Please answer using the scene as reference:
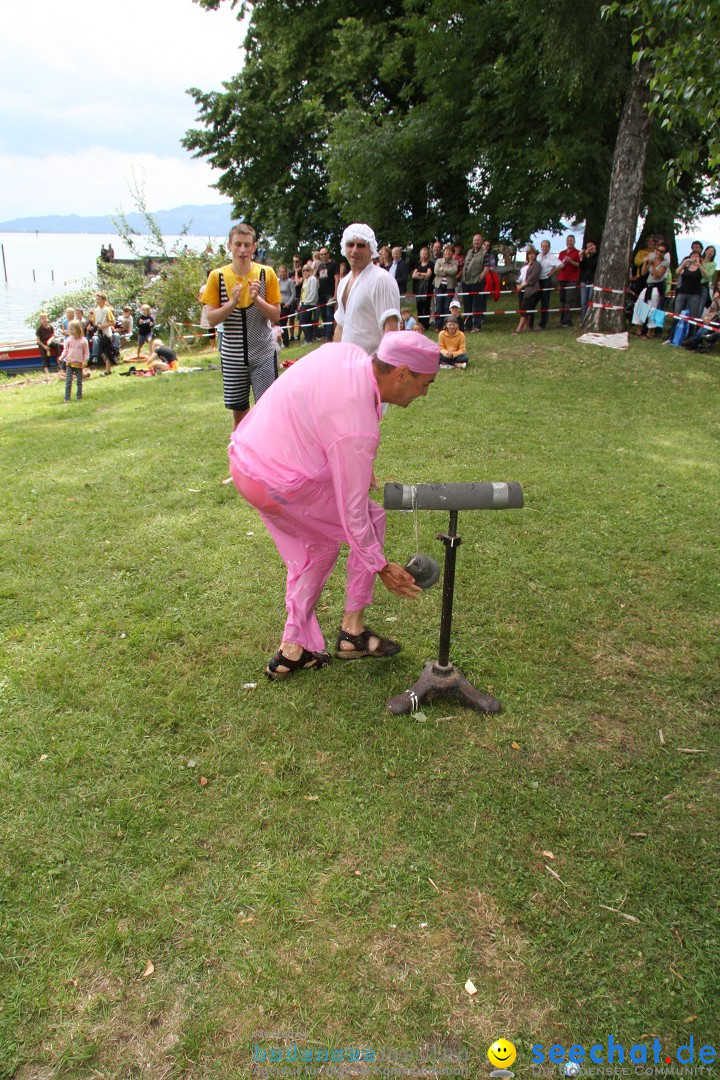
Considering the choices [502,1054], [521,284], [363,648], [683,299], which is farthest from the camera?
[521,284]

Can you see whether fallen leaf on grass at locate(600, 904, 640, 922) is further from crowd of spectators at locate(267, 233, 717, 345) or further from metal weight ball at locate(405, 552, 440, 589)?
crowd of spectators at locate(267, 233, 717, 345)

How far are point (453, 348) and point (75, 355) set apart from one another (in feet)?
21.4

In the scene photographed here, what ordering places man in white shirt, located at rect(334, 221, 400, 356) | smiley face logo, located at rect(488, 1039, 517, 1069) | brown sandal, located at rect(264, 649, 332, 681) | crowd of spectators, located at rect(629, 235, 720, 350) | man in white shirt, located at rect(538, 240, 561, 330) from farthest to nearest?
1. man in white shirt, located at rect(538, 240, 561, 330)
2. crowd of spectators, located at rect(629, 235, 720, 350)
3. man in white shirt, located at rect(334, 221, 400, 356)
4. brown sandal, located at rect(264, 649, 332, 681)
5. smiley face logo, located at rect(488, 1039, 517, 1069)

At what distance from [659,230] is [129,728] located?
63.2 feet

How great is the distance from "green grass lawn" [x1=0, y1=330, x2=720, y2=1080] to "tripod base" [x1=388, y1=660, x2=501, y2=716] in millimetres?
73

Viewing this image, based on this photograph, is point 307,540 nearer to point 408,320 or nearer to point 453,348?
point 453,348

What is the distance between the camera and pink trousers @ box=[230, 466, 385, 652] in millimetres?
3365

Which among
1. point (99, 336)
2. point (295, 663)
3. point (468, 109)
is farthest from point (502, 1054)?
point (468, 109)

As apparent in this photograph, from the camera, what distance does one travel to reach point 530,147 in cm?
1599

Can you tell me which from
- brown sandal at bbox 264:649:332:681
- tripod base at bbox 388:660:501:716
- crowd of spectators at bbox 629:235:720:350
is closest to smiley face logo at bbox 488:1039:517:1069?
tripod base at bbox 388:660:501:716

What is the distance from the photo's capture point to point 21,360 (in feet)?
72.4

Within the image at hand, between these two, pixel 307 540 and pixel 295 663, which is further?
pixel 295 663

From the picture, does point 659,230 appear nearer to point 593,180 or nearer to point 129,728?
point 593,180

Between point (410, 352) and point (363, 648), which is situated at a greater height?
point (410, 352)
